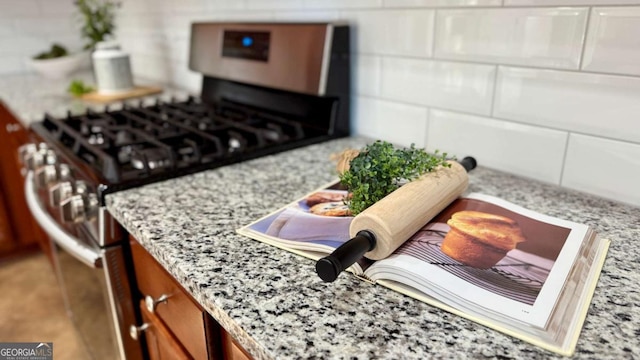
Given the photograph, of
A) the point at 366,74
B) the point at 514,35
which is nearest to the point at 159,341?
the point at 366,74

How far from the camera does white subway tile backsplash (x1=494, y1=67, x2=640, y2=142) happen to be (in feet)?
2.35

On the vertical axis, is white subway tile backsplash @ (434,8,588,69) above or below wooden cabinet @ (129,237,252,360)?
above

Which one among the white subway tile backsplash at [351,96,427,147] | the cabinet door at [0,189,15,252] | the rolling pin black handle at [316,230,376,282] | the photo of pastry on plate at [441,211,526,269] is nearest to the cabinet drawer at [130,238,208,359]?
the rolling pin black handle at [316,230,376,282]

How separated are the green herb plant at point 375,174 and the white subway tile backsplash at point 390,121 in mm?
398

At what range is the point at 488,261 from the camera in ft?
1.77

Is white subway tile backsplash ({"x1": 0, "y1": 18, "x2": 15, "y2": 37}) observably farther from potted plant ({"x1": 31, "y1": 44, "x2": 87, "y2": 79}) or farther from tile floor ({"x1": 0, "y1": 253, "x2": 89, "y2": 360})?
tile floor ({"x1": 0, "y1": 253, "x2": 89, "y2": 360})

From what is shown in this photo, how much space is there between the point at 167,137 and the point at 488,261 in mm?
778

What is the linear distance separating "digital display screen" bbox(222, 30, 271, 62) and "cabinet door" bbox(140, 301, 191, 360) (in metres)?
0.74

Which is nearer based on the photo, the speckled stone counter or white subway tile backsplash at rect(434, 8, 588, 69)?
the speckled stone counter

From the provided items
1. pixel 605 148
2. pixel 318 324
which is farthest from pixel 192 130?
pixel 605 148

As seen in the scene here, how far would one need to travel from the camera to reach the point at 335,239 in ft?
1.96

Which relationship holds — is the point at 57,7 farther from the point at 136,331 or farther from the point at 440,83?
the point at 440,83

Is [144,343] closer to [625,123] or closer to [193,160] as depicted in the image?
[193,160]

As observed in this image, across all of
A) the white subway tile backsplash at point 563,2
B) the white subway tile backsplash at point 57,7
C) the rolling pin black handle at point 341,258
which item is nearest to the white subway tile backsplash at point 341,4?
the white subway tile backsplash at point 563,2
